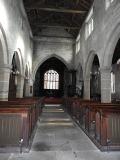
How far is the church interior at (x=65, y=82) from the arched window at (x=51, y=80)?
6.20 ft

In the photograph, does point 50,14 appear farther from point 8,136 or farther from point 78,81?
point 8,136

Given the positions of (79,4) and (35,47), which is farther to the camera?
(35,47)

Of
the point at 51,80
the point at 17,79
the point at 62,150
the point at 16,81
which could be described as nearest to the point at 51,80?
the point at 51,80

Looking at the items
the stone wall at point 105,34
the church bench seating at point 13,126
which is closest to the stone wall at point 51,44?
the stone wall at point 105,34

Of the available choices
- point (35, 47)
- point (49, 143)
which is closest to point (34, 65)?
point (35, 47)

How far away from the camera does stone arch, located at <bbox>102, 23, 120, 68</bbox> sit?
26.3ft

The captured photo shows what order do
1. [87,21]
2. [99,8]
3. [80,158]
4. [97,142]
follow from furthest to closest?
[87,21]
[99,8]
[97,142]
[80,158]

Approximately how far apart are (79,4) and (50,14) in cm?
409

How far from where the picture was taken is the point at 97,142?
172 inches

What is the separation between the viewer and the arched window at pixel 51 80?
25438 mm

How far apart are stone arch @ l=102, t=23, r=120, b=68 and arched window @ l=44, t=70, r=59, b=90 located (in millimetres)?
16691

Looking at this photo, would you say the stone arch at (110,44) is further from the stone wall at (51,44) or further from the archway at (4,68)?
the stone wall at (51,44)

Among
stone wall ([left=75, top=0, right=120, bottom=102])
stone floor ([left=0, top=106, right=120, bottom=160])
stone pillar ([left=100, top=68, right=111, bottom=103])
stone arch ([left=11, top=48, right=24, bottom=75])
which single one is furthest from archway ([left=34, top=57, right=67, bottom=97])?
stone floor ([left=0, top=106, right=120, bottom=160])

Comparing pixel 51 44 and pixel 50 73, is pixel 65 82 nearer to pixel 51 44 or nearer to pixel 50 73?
pixel 50 73
